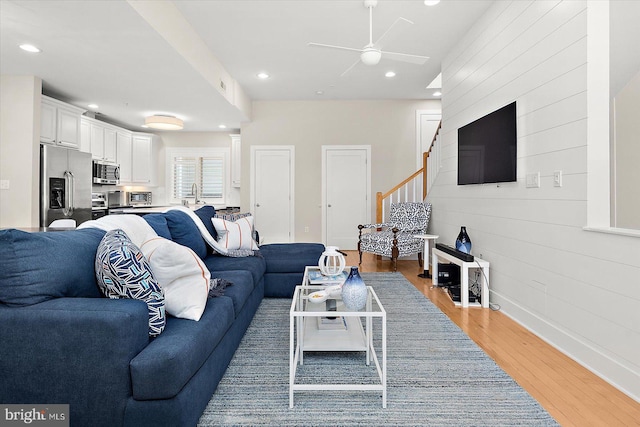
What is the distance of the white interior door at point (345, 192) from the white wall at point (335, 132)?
118mm

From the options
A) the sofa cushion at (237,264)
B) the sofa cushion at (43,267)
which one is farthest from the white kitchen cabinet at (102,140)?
the sofa cushion at (43,267)

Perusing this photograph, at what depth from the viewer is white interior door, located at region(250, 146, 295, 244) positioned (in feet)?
→ 22.9

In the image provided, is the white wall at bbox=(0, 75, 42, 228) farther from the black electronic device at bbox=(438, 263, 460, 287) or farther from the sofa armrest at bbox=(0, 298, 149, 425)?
the black electronic device at bbox=(438, 263, 460, 287)

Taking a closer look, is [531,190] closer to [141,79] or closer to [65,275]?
[65,275]

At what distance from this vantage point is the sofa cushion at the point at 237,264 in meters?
2.97

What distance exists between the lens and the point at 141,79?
450 cm

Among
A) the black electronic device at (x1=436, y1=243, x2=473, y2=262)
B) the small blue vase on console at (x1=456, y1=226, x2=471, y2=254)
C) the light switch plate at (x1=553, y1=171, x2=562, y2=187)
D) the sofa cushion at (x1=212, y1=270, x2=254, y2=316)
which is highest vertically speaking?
the light switch plate at (x1=553, y1=171, x2=562, y2=187)

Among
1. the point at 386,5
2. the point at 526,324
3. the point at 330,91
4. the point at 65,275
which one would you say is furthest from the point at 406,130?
the point at 65,275

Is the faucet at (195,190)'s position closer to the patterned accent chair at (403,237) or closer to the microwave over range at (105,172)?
the microwave over range at (105,172)

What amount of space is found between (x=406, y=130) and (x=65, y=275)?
20.9 feet

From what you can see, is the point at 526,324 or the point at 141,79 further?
the point at 141,79

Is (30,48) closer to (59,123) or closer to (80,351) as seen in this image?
(59,123)

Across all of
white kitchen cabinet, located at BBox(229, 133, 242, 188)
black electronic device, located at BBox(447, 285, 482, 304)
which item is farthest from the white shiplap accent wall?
white kitchen cabinet, located at BBox(229, 133, 242, 188)

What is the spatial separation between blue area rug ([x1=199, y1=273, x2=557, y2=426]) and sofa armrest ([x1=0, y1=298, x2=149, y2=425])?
19.1 inches
